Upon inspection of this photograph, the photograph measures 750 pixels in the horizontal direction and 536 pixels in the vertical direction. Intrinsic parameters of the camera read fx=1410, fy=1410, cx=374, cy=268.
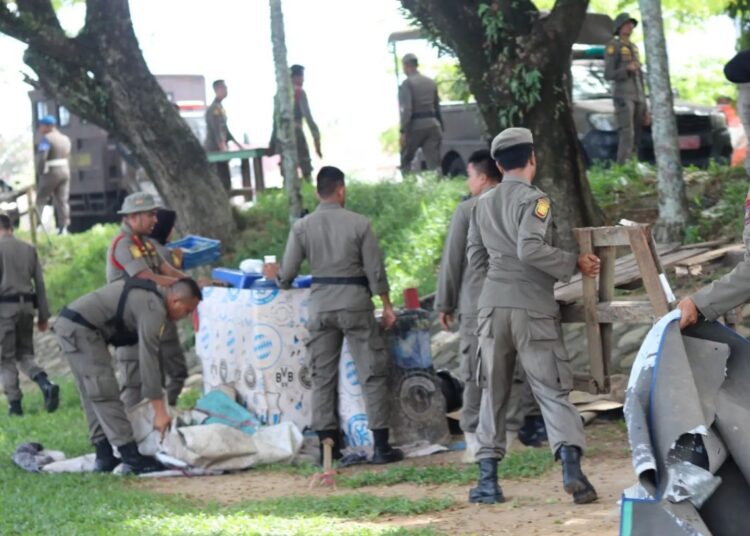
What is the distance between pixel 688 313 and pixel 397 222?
12345 mm

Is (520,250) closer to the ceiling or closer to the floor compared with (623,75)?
closer to the floor

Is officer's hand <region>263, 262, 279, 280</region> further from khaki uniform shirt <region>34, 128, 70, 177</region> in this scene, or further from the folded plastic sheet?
khaki uniform shirt <region>34, 128, 70, 177</region>

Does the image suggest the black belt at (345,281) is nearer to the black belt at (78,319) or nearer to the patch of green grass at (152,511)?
the black belt at (78,319)

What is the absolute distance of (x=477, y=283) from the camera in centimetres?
973

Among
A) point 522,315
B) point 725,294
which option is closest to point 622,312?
point 522,315

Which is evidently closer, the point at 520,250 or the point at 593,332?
the point at 520,250

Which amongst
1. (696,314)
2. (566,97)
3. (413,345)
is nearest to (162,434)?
(413,345)

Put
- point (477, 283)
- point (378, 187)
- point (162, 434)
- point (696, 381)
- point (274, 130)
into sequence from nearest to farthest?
point (696, 381)
point (477, 283)
point (162, 434)
point (378, 187)
point (274, 130)

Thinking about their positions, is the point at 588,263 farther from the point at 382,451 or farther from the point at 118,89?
the point at 118,89

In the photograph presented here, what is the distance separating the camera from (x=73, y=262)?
72.9 feet

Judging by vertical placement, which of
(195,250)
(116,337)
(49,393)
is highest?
(195,250)

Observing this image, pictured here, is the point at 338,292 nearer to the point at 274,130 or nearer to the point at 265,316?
the point at 265,316

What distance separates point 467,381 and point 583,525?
2773 mm

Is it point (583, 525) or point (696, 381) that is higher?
point (696, 381)
